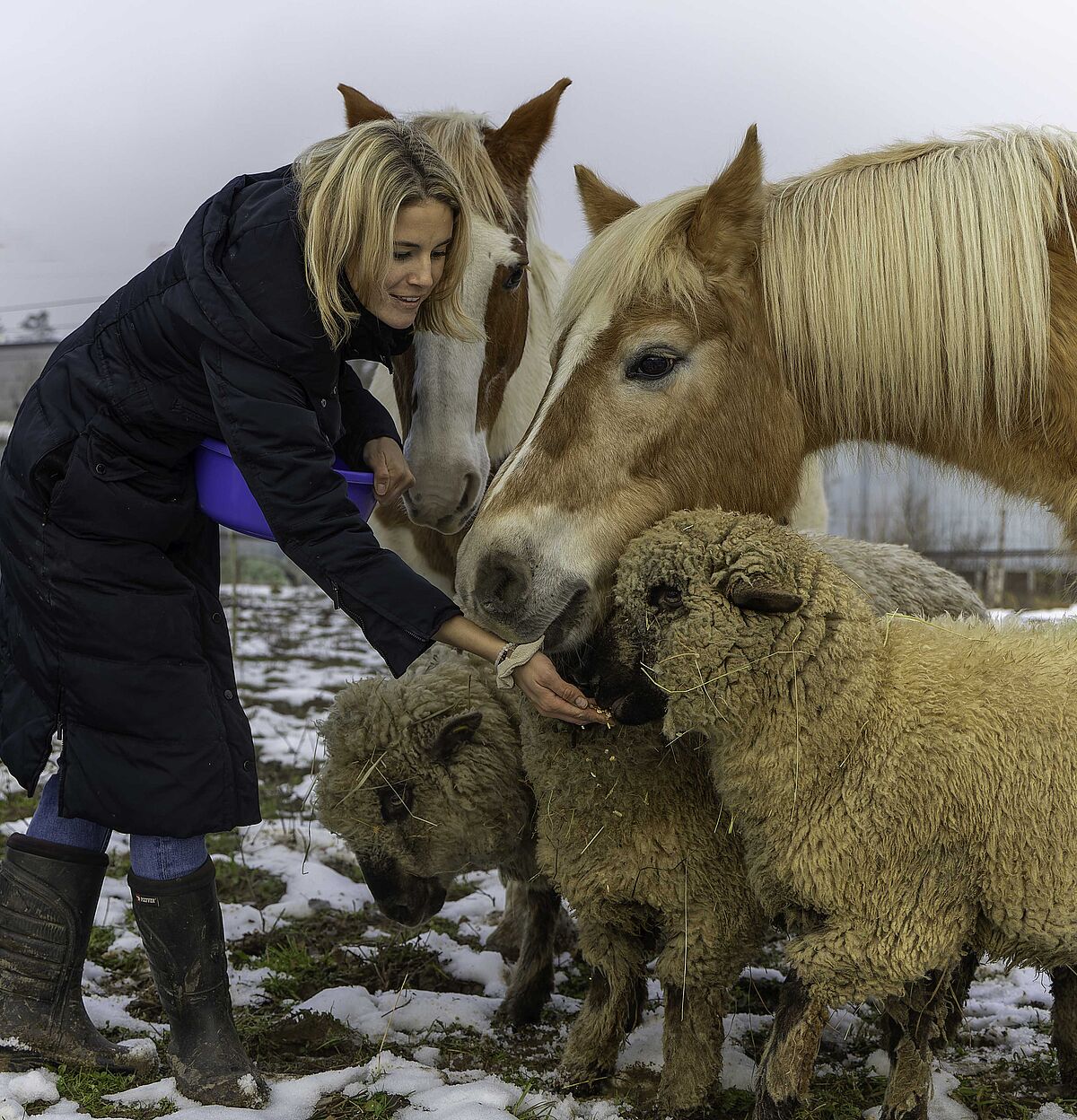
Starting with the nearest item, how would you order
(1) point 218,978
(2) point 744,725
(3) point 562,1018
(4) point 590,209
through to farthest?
(2) point 744,725
(1) point 218,978
(4) point 590,209
(3) point 562,1018

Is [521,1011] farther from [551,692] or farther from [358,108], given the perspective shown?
[358,108]

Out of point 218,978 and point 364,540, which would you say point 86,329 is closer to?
point 364,540

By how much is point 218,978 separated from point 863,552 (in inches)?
103

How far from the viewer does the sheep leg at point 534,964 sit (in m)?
3.77

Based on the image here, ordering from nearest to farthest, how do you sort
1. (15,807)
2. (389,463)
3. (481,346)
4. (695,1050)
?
(695,1050) → (389,463) → (481,346) → (15,807)

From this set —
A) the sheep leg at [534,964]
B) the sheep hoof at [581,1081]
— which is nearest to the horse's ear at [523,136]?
the sheep leg at [534,964]

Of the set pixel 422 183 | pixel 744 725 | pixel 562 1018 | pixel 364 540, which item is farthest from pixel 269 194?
pixel 562 1018

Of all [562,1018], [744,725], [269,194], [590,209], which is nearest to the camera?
[744,725]

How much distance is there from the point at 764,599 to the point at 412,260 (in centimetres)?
129

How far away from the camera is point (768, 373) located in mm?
2904

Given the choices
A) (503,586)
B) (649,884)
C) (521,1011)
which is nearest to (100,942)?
(521,1011)

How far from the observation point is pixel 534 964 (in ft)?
12.5

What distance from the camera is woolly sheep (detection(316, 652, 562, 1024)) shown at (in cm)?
358

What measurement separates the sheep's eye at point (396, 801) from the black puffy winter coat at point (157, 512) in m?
0.58
